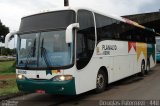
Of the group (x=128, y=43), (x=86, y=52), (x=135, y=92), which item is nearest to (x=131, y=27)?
(x=128, y=43)

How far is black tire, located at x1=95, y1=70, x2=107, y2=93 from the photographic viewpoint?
11.4 m

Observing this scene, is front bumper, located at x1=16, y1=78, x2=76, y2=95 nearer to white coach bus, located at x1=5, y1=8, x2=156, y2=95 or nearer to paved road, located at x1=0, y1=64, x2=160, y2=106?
white coach bus, located at x1=5, y1=8, x2=156, y2=95

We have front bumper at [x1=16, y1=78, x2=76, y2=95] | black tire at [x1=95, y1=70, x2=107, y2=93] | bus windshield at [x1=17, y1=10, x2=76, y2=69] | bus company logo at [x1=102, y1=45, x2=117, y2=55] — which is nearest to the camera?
front bumper at [x1=16, y1=78, x2=76, y2=95]

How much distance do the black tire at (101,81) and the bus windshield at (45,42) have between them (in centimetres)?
227

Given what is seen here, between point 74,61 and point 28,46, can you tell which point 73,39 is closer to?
point 74,61

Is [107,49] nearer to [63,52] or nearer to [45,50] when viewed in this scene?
[63,52]

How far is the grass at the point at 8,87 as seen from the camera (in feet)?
38.7

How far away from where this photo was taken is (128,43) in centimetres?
1522

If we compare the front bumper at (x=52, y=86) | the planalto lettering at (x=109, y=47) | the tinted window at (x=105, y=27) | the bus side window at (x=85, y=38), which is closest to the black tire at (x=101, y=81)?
the planalto lettering at (x=109, y=47)

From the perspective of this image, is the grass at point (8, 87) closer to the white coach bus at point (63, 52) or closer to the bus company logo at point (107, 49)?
the white coach bus at point (63, 52)

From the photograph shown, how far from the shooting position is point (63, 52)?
31.3 feet

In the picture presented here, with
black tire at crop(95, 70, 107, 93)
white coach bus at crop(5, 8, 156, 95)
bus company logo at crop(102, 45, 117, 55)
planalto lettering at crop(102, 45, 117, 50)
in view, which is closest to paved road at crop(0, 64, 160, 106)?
black tire at crop(95, 70, 107, 93)

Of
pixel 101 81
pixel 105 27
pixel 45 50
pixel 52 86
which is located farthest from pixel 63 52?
pixel 105 27

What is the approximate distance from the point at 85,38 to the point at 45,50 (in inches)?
58.2
